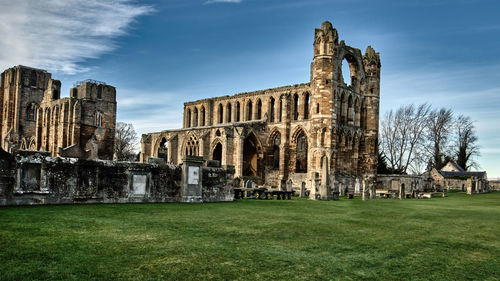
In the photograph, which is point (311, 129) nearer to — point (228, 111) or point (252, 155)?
point (252, 155)

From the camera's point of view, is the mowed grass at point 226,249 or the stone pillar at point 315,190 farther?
the stone pillar at point 315,190

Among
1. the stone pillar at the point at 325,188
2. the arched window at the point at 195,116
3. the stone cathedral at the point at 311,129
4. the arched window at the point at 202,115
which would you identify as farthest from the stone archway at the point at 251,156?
the stone pillar at the point at 325,188

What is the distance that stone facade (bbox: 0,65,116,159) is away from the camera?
4525 cm

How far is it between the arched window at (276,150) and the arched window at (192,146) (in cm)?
741

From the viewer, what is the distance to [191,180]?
14.9 m

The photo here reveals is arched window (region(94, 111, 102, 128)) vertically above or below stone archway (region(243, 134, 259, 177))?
above

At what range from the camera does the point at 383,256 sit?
20.0 ft

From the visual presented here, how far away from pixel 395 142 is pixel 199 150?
1114 inches

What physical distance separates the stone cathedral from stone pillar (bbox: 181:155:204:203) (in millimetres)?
17458

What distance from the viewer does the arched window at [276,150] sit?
39.0m

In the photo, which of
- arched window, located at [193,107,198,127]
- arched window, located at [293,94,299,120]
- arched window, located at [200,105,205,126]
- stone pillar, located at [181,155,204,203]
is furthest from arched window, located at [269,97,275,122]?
stone pillar, located at [181,155,204,203]

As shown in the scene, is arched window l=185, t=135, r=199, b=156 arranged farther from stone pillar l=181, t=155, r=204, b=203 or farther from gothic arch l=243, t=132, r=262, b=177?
stone pillar l=181, t=155, r=204, b=203

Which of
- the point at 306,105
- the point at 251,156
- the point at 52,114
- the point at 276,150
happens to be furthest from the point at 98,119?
the point at 306,105

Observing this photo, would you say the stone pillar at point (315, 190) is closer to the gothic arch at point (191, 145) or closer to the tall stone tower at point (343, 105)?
the tall stone tower at point (343, 105)
